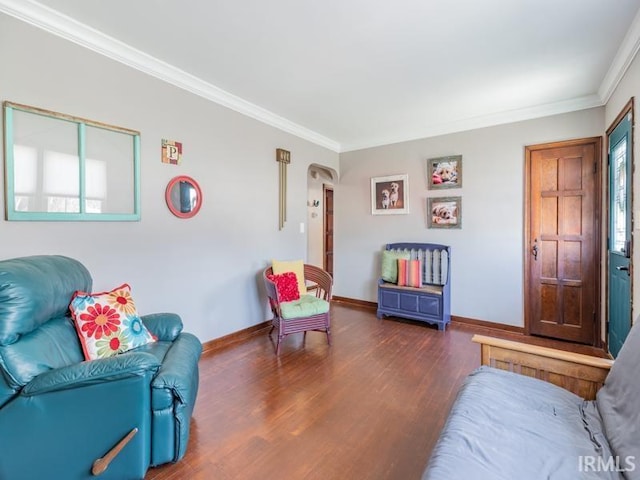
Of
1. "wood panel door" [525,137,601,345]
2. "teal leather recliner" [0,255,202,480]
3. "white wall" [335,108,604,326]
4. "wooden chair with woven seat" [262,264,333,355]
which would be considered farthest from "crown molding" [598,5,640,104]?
"teal leather recliner" [0,255,202,480]

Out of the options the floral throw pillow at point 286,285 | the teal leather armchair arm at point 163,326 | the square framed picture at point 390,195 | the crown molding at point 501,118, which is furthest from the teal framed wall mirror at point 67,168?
the crown molding at point 501,118

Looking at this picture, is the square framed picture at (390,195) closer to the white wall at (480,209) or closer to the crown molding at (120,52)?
the white wall at (480,209)

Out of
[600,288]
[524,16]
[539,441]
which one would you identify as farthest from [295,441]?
[600,288]

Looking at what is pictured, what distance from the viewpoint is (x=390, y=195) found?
450 centimetres

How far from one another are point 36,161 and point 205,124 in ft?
4.62

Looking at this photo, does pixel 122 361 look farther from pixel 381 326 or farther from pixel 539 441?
pixel 381 326

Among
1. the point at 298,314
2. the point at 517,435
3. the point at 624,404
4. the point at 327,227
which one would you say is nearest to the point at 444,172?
the point at 298,314

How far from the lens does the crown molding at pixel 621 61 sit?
2.09m

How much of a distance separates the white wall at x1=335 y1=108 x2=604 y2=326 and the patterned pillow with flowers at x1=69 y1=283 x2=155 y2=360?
11.3 ft

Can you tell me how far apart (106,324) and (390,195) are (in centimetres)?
372

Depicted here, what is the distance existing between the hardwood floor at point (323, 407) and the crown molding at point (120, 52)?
8.43 feet

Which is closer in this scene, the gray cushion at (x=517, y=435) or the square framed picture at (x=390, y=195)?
the gray cushion at (x=517, y=435)

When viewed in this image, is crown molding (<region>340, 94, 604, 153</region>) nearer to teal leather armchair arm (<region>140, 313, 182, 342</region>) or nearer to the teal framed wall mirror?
the teal framed wall mirror

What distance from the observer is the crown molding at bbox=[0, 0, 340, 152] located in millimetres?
1931
